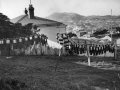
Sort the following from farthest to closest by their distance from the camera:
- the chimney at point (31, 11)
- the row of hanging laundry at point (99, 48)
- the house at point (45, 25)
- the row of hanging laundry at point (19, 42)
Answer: the chimney at point (31, 11)
the house at point (45, 25)
the row of hanging laundry at point (99, 48)
the row of hanging laundry at point (19, 42)

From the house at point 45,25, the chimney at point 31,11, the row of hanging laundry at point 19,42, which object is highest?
the chimney at point 31,11

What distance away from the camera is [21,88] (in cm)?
630

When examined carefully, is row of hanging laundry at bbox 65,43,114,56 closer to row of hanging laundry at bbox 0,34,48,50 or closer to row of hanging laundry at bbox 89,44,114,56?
row of hanging laundry at bbox 89,44,114,56

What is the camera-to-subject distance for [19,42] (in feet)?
56.1

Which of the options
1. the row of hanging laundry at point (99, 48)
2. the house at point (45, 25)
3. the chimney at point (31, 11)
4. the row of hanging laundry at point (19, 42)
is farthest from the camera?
the chimney at point (31, 11)

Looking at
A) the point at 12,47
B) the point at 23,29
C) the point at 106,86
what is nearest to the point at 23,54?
the point at 12,47

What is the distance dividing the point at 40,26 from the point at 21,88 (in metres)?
28.5

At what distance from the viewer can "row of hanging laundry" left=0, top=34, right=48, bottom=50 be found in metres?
16.6

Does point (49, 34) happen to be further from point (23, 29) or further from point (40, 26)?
point (23, 29)

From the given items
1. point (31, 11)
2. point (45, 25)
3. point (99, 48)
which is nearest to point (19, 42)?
point (99, 48)

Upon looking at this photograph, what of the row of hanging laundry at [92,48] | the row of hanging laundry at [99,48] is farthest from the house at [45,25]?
the row of hanging laundry at [99,48]

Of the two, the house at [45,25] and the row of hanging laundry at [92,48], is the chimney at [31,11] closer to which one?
the house at [45,25]

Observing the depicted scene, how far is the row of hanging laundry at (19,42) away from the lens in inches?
652

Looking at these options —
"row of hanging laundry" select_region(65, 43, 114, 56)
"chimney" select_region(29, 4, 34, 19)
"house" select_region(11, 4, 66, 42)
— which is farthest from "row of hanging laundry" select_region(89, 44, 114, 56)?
"chimney" select_region(29, 4, 34, 19)
